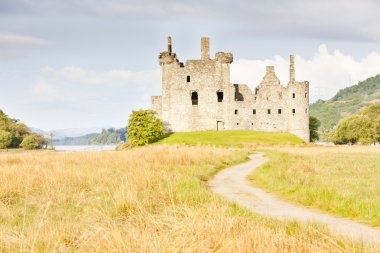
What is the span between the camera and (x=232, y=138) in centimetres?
6125

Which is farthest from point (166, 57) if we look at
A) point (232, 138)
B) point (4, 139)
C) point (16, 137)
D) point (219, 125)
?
point (16, 137)

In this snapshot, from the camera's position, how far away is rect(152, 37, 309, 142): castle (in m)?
68.5

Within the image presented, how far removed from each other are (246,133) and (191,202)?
181ft

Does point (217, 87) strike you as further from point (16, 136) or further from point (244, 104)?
point (16, 136)

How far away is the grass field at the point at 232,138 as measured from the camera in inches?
2288

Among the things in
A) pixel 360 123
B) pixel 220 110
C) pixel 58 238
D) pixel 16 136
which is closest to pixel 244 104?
pixel 220 110

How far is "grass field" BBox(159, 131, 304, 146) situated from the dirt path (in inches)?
1503

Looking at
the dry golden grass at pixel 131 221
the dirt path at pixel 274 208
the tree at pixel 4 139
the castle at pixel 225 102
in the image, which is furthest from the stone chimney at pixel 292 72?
the dry golden grass at pixel 131 221

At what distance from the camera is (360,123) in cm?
8188

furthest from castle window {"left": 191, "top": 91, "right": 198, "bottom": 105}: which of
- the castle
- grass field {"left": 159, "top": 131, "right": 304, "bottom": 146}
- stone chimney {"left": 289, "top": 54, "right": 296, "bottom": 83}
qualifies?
stone chimney {"left": 289, "top": 54, "right": 296, "bottom": 83}

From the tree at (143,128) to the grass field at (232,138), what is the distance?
166cm

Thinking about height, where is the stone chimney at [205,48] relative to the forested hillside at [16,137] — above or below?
above

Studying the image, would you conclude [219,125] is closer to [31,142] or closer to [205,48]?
[205,48]

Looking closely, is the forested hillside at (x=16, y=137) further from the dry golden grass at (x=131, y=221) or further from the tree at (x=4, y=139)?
the dry golden grass at (x=131, y=221)
